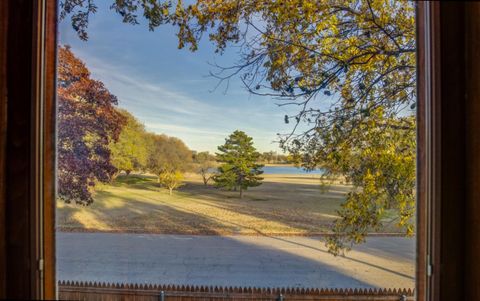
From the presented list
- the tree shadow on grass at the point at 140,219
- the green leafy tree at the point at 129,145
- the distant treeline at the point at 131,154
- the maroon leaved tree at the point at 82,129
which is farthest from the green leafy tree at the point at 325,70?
the tree shadow on grass at the point at 140,219

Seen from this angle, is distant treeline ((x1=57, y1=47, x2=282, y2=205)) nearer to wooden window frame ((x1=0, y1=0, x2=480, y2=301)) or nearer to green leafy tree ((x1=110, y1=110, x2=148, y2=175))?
green leafy tree ((x1=110, y1=110, x2=148, y2=175))

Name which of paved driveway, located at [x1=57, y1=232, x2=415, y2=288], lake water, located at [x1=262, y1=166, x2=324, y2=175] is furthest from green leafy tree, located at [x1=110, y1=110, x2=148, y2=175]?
lake water, located at [x1=262, y1=166, x2=324, y2=175]

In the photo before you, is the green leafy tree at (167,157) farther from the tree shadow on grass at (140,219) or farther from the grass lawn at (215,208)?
the tree shadow on grass at (140,219)

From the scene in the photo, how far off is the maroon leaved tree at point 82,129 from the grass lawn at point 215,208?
141mm

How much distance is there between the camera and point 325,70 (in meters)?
1.69

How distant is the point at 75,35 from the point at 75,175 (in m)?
0.82

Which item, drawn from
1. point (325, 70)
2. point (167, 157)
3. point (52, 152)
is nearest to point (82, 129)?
point (167, 157)

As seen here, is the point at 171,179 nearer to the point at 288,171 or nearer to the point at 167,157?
the point at 167,157

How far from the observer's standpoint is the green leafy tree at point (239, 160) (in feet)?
5.59

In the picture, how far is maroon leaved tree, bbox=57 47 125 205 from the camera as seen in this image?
135 cm
